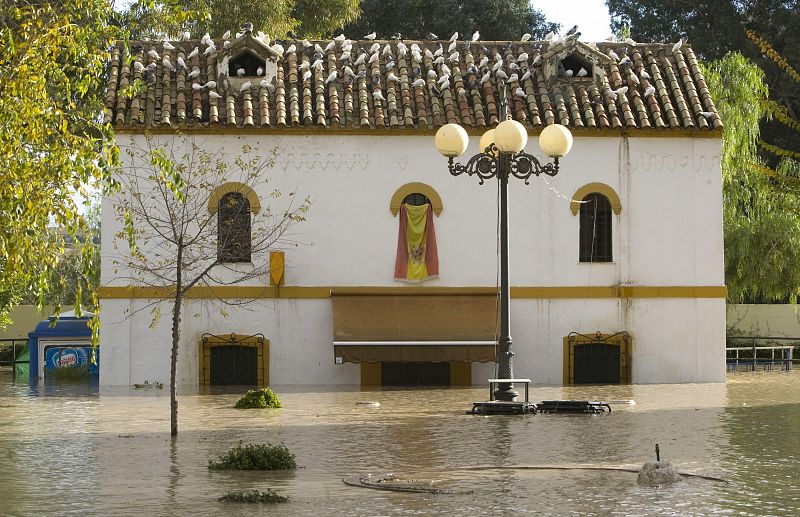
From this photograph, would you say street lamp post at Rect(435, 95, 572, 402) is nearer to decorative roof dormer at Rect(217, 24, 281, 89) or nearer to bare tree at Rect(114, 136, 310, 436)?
bare tree at Rect(114, 136, 310, 436)

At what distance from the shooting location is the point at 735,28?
52281 mm

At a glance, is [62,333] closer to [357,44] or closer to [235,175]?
[235,175]

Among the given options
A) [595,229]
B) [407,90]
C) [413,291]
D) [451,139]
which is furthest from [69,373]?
[451,139]

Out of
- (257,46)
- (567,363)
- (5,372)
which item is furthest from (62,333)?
(567,363)

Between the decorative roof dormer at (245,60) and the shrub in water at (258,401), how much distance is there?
8987 mm

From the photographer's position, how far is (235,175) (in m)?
28.4

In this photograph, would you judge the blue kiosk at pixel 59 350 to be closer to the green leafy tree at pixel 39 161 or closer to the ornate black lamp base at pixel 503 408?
the ornate black lamp base at pixel 503 408

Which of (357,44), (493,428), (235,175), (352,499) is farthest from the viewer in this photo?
(357,44)

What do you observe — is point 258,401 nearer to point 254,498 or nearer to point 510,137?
point 510,137

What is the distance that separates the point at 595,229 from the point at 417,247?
3.96 meters

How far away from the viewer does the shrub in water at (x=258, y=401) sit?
22.7m

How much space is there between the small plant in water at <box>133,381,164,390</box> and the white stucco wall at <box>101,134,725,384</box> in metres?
0.22

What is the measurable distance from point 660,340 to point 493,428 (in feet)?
35.6

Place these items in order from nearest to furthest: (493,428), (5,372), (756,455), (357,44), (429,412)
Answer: (756,455), (493,428), (429,412), (357,44), (5,372)
